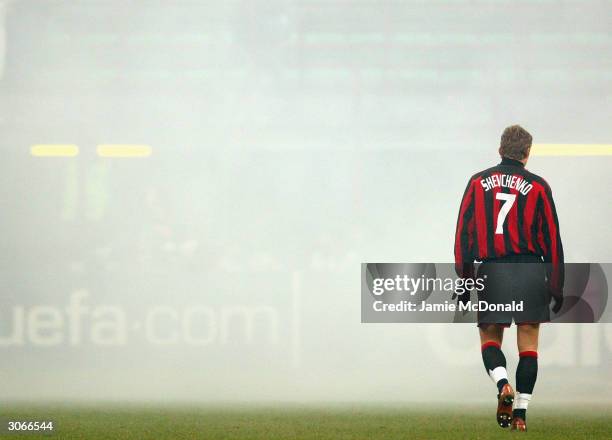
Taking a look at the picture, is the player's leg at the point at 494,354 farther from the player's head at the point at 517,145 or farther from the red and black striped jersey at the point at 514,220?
the player's head at the point at 517,145

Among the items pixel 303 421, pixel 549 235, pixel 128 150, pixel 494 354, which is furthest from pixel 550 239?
pixel 128 150

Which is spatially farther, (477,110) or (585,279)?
(477,110)

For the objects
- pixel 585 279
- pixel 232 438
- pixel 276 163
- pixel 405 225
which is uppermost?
pixel 276 163

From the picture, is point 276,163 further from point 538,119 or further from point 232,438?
point 232,438

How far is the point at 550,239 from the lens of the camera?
4.89m

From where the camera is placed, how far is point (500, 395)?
4719 mm

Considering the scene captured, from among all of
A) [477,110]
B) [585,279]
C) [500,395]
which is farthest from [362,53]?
[500,395]

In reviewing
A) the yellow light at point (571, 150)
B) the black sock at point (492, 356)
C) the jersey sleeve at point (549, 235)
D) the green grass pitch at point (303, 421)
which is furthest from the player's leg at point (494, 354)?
the yellow light at point (571, 150)

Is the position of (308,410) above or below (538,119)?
below

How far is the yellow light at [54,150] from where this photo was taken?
8.63 meters

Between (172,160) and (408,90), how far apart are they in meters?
2.32

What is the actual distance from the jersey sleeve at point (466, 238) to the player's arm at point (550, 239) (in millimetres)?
367

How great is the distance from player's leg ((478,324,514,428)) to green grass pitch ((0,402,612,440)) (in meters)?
0.13

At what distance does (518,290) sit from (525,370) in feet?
1.39
